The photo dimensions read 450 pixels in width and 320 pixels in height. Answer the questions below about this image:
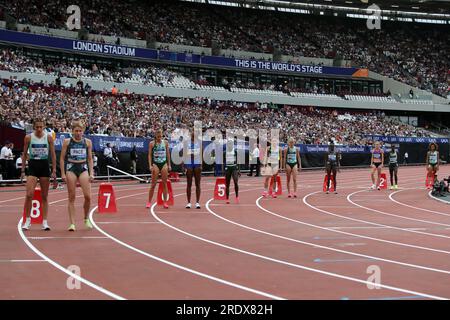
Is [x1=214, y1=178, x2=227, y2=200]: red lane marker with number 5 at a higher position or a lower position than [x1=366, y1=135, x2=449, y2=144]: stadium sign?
lower

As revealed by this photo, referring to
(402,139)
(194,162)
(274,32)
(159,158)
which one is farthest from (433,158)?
(274,32)

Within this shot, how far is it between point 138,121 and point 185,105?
30.1 feet

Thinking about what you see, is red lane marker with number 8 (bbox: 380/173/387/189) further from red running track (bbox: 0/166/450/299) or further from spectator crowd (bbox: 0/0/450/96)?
spectator crowd (bbox: 0/0/450/96)

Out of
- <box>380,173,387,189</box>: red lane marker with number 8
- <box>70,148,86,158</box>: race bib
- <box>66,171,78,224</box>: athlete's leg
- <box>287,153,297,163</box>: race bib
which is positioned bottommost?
<box>380,173,387,189</box>: red lane marker with number 8

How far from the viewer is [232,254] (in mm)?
9055

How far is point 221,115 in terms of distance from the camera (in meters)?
43.7

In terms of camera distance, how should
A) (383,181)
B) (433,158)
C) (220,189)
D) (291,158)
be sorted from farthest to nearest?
1. (383,181)
2. (433,158)
3. (291,158)
4. (220,189)

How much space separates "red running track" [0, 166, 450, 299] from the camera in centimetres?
670

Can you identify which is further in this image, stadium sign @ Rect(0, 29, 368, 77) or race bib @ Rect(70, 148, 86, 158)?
stadium sign @ Rect(0, 29, 368, 77)

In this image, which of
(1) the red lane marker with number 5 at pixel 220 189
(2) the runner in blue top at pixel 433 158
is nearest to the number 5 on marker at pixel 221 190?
(1) the red lane marker with number 5 at pixel 220 189

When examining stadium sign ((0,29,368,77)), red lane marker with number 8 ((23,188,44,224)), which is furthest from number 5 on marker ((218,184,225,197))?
stadium sign ((0,29,368,77))

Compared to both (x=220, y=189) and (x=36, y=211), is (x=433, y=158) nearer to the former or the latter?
(x=220, y=189)
